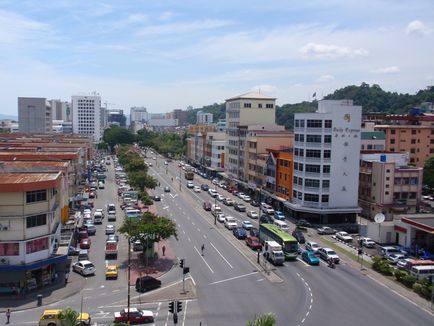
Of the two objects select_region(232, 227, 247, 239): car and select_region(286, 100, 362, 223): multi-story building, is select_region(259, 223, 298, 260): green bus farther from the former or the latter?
select_region(286, 100, 362, 223): multi-story building

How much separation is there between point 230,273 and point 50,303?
17385mm

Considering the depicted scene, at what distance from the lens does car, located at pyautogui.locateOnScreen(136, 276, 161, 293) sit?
43.8 m

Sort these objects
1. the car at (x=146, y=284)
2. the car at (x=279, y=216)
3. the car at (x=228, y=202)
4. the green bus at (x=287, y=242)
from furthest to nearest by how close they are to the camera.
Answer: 1. the car at (x=228, y=202)
2. the car at (x=279, y=216)
3. the green bus at (x=287, y=242)
4. the car at (x=146, y=284)

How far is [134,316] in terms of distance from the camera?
119ft

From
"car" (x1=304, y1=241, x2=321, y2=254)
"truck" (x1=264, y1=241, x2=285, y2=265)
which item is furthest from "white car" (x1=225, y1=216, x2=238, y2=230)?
"truck" (x1=264, y1=241, x2=285, y2=265)

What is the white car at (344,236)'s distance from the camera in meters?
65.1

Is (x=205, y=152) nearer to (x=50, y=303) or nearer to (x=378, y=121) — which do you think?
(x=378, y=121)

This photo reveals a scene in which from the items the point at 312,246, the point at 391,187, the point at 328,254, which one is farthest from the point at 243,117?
the point at 328,254

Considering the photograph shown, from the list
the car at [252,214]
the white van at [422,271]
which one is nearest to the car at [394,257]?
the white van at [422,271]

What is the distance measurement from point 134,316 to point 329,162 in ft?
152

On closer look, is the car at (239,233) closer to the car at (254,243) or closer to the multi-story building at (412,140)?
the car at (254,243)

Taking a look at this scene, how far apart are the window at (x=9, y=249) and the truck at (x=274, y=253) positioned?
25.2m

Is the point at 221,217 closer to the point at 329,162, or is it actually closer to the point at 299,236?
the point at 299,236

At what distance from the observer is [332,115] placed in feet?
243
